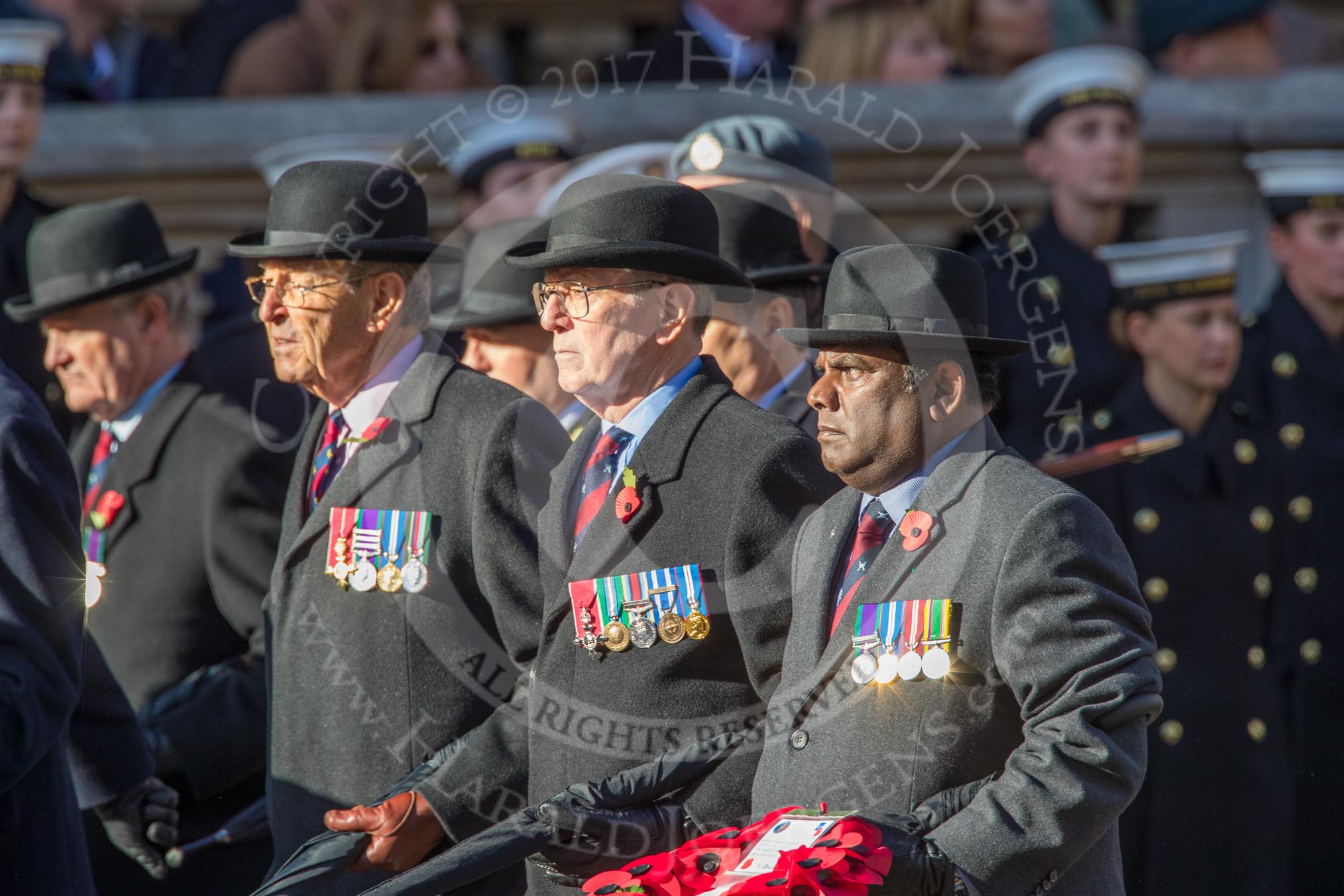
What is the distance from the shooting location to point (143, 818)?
504 centimetres

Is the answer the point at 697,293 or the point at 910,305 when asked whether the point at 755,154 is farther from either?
the point at 910,305

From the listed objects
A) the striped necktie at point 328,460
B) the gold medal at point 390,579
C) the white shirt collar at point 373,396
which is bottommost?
the gold medal at point 390,579

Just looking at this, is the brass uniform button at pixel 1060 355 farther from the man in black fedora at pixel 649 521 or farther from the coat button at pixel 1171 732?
the man in black fedora at pixel 649 521

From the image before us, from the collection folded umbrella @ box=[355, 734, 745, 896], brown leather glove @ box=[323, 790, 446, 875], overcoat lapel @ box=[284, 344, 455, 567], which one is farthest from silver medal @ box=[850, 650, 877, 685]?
overcoat lapel @ box=[284, 344, 455, 567]

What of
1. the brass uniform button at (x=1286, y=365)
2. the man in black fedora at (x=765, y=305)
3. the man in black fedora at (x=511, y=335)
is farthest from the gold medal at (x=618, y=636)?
the brass uniform button at (x=1286, y=365)

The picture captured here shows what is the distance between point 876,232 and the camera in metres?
7.79

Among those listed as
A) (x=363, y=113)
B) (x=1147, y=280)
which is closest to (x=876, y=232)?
(x=1147, y=280)

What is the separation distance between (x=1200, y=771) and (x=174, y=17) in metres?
6.93

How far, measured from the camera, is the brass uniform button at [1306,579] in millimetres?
6734

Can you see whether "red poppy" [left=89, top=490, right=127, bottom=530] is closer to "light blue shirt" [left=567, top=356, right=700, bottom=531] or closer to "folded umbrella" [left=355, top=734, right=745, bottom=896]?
"light blue shirt" [left=567, top=356, right=700, bottom=531]

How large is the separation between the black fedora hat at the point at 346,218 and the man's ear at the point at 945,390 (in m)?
1.37

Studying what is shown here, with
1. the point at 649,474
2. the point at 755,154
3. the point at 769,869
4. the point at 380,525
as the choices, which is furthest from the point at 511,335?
the point at 769,869

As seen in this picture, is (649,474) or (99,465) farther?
(99,465)

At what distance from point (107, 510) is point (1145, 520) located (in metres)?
3.05
